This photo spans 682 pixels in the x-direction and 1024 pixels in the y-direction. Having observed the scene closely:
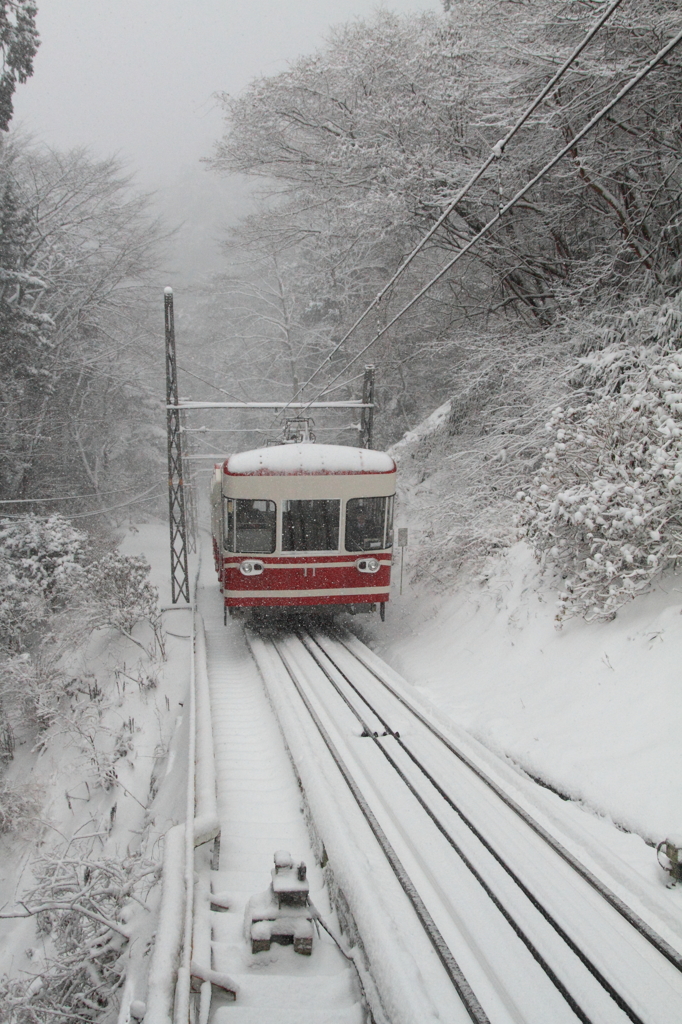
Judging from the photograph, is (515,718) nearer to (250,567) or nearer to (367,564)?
(367,564)

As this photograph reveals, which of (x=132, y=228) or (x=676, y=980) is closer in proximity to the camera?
(x=676, y=980)

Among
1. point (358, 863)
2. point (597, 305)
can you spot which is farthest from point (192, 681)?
point (597, 305)

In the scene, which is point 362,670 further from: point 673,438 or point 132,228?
point 132,228

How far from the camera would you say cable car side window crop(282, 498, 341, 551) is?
34.7 feet

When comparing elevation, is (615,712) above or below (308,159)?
below

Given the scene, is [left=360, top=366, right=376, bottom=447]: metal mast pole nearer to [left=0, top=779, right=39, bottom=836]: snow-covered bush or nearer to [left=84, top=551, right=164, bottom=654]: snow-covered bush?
[left=84, top=551, right=164, bottom=654]: snow-covered bush

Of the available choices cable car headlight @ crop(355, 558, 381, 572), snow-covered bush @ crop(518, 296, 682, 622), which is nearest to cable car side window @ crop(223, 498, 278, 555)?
cable car headlight @ crop(355, 558, 381, 572)

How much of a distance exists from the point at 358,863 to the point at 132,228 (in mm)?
22545

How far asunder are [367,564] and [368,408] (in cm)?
485

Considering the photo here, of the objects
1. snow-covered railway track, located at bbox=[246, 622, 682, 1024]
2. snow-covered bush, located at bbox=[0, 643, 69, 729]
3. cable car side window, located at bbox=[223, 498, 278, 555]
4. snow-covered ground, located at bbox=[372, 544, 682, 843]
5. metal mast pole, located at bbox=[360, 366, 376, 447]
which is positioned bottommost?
snow-covered bush, located at bbox=[0, 643, 69, 729]

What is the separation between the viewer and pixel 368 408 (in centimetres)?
1455

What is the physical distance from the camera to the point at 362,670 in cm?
926

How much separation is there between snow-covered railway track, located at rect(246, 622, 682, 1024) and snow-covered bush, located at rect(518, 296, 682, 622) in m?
2.50

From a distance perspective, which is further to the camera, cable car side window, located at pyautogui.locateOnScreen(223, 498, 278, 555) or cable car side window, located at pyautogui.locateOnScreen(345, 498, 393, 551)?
cable car side window, located at pyautogui.locateOnScreen(345, 498, 393, 551)
